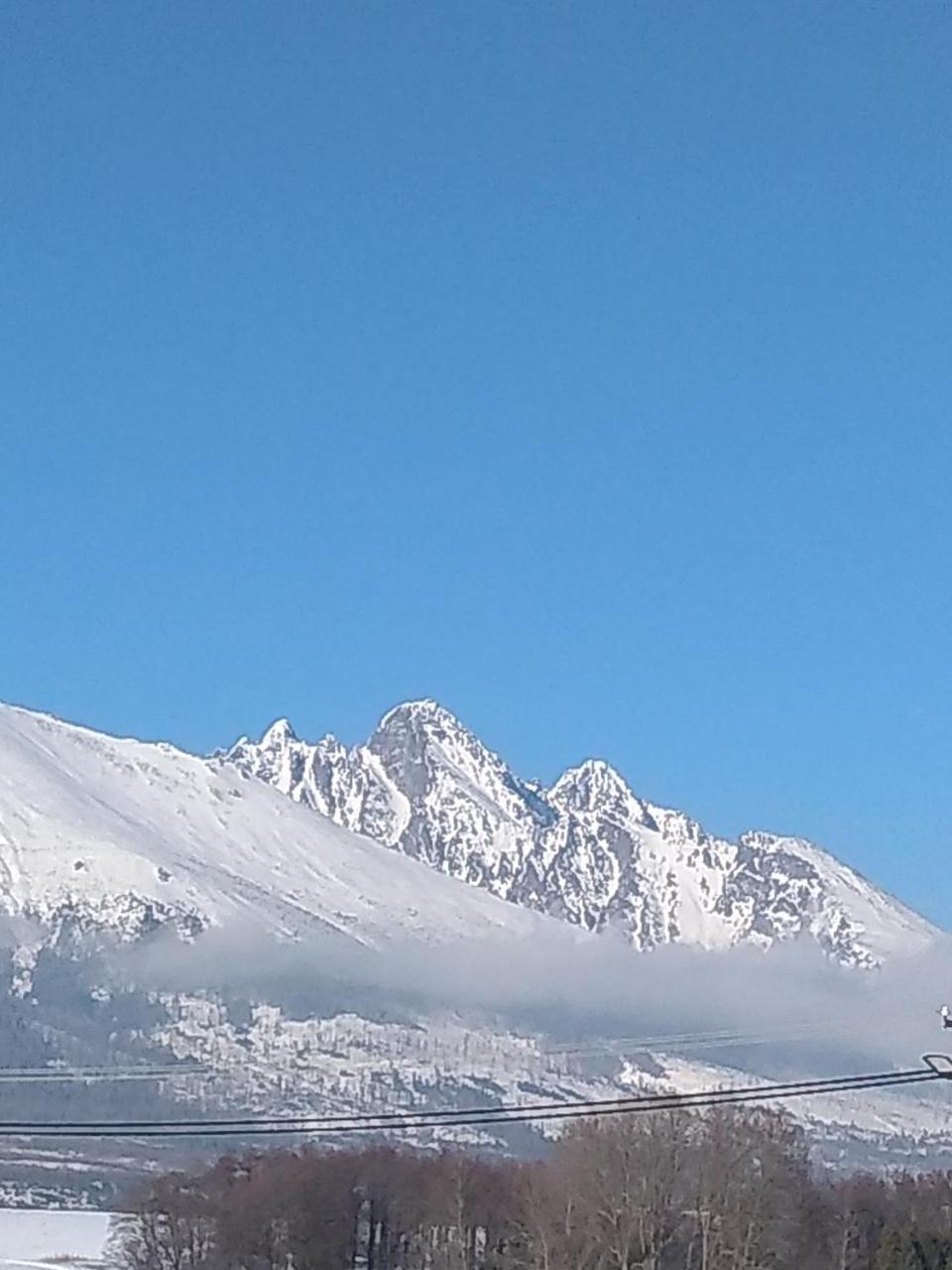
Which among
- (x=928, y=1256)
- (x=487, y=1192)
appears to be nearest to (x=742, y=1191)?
(x=928, y=1256)

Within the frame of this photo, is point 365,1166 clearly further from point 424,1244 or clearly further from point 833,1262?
point 833,1262

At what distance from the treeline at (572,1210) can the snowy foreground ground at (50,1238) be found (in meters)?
4.81

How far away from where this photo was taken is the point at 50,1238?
434 feet

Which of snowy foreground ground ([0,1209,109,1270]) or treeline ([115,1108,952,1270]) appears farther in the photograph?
snowy foreground ground ([0,1209,109,1270])

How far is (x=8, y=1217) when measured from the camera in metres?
155

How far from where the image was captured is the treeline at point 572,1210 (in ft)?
271

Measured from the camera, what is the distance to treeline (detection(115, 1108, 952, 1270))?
8275 cm

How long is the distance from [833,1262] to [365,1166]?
27802 mm

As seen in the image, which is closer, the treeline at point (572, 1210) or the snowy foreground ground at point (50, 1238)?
the treeline at point (572, 1210)

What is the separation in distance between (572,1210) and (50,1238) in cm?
5950

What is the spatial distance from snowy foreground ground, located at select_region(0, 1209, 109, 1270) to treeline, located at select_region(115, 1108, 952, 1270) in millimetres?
4809

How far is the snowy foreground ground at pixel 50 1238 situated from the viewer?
11094cm

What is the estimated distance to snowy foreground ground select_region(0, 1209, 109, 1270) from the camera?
111 meters

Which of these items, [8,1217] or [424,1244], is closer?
[424,1244]
